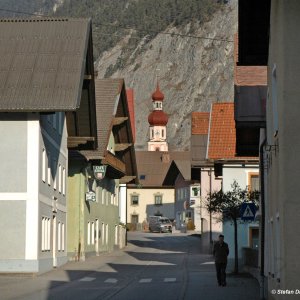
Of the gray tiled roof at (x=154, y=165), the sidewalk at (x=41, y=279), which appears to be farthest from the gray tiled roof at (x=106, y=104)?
→ the gray tiled roof at (x=154, y=165)

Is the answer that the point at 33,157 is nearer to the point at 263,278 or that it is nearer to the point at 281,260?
the point at 263,278

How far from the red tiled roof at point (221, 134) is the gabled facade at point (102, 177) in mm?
5150

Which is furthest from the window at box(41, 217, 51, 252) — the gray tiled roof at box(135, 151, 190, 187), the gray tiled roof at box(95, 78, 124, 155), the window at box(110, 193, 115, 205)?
the gray tiled roof at box(135, 151, 190, 187)

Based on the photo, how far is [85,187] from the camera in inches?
1805

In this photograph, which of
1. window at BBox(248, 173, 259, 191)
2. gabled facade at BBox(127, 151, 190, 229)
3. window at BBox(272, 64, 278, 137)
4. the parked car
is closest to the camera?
window at BBox(272, 64, 278, 137)

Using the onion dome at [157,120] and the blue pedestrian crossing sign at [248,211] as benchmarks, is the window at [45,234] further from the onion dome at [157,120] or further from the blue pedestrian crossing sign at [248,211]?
the onion dome at [157,120]

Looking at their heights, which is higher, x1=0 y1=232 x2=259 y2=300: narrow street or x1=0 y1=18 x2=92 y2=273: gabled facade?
x1=0 y1=18 x2=92 y2=273: gabled facade

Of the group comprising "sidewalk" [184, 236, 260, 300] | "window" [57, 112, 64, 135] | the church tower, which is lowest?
"sidewalk" [184, 236, 260, 300]

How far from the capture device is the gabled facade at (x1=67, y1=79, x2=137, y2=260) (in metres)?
44.8

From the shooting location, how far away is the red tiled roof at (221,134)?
44.6m

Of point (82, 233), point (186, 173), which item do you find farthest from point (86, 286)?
point (186, 173)

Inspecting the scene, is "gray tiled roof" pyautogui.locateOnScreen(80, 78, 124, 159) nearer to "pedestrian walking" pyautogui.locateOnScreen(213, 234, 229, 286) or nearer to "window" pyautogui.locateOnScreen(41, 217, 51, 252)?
"window" pyautogui.locateOnScreen(41, 217, 51, 252)

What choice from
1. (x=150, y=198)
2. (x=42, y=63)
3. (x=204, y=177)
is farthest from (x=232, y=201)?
(x=150, y=198)

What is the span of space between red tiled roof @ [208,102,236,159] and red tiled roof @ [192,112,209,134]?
906 cm
